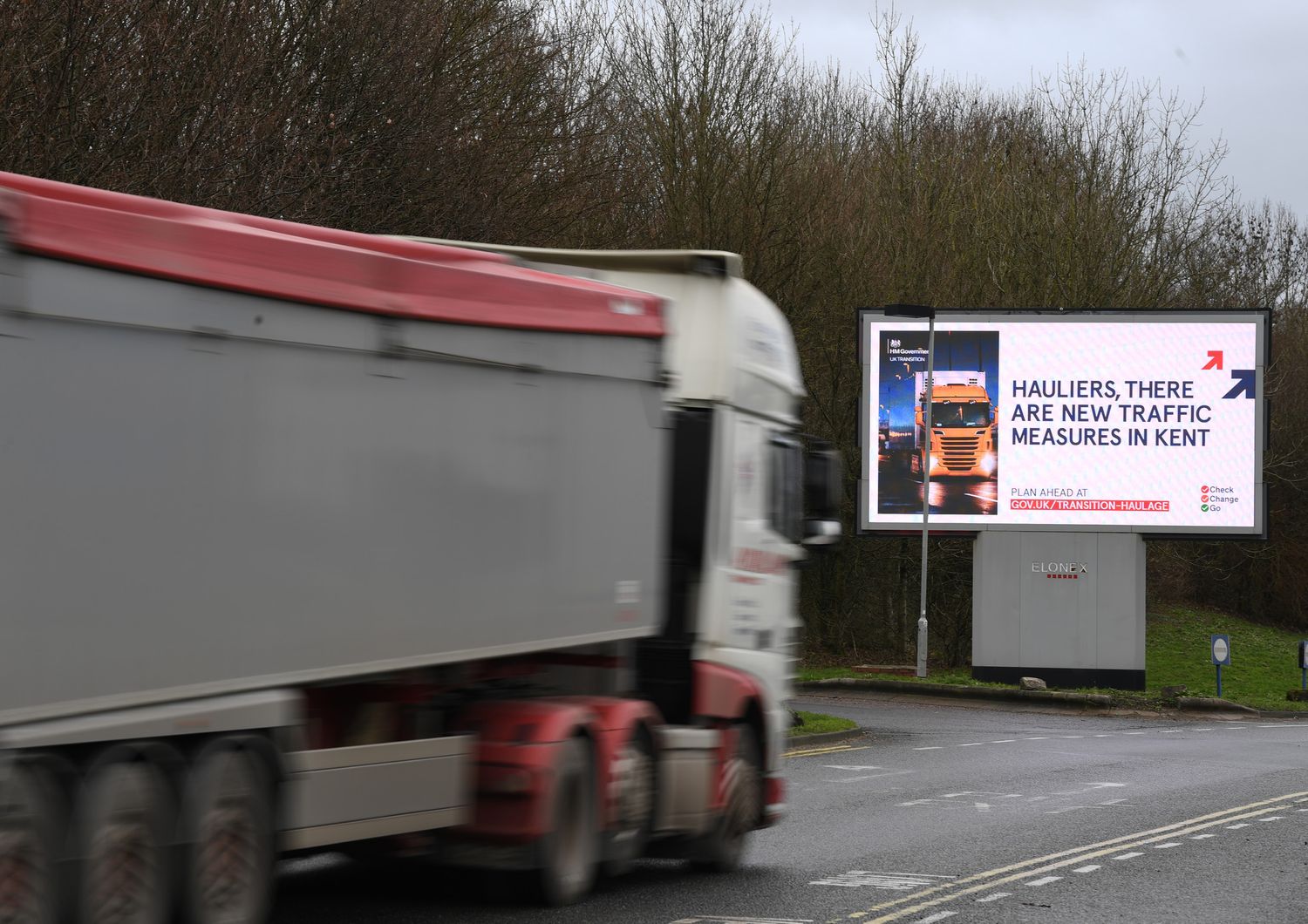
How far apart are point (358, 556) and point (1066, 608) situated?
28.8m

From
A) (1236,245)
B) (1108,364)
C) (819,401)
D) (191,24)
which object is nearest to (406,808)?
(191,24)

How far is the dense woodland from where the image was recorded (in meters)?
16.6

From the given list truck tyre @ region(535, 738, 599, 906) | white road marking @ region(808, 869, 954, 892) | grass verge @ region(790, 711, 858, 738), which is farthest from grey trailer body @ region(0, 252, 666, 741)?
grass verge @ region(790, 711, 858, 738)

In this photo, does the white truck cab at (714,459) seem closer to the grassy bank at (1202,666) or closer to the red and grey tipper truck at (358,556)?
the red and grey tipper truck at (358,556)

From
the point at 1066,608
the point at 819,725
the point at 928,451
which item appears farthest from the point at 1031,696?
Answer: the point at 819,725

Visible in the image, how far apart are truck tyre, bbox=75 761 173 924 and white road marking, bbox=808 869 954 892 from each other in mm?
4884

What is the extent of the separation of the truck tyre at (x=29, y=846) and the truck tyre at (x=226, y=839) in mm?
635

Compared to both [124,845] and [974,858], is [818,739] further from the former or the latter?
[124,845]

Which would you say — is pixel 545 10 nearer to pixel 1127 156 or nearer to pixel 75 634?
pixel 1127 156

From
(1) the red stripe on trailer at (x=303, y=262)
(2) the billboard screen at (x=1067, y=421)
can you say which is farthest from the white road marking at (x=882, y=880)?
(2) the billboard screen at (x=1067, y=421)

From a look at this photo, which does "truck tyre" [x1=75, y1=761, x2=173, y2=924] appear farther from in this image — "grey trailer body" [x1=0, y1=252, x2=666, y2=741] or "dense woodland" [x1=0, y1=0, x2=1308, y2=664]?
"dense woodland" [x1=0, y1=0, x2=1308, y2=664]

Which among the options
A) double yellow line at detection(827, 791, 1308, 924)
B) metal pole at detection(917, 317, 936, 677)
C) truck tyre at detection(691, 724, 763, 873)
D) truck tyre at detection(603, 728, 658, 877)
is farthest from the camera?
metal pole at detection(917, 317, 936, 677)

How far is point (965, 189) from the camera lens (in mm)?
42844

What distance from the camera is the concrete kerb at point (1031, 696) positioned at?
32156 mm
